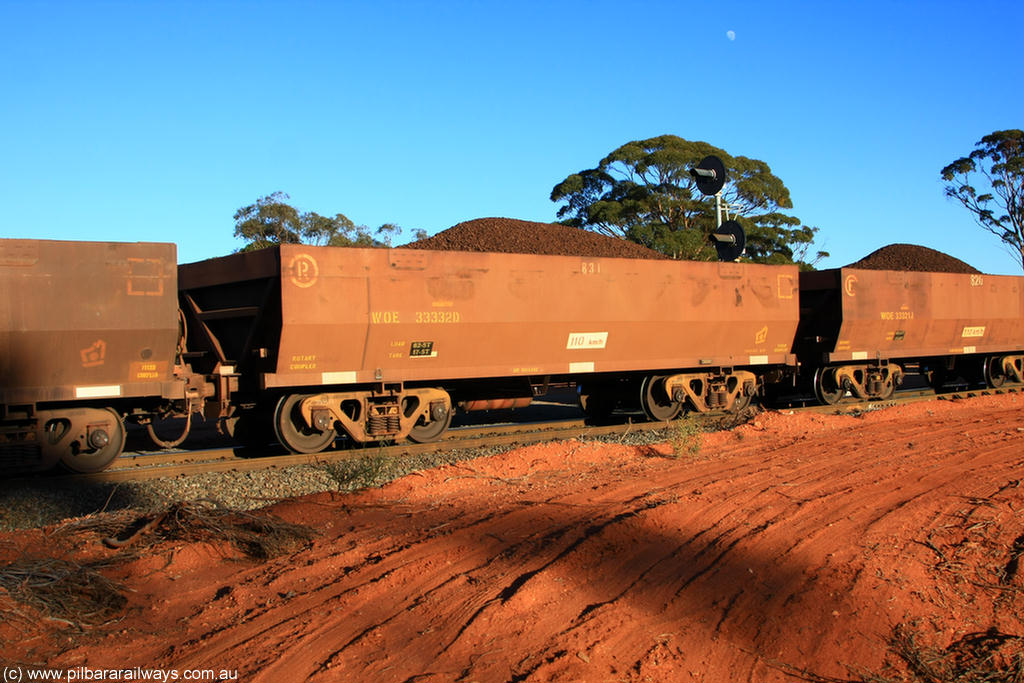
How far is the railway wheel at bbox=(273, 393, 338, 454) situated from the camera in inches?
430

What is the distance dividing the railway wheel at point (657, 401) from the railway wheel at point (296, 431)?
18.9 ft

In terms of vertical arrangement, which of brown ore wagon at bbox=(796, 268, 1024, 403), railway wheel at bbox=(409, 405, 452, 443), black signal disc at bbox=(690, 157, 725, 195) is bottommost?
railway wheel at bbox=(409, 405, 452, 443)

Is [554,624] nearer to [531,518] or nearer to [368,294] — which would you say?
[531,518]

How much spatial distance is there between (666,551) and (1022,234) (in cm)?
4616

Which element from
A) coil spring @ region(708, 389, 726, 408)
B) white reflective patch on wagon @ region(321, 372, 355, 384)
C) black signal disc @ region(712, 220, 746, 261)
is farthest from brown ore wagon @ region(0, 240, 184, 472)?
black signal disc @ region(712, 220, 746, 261)

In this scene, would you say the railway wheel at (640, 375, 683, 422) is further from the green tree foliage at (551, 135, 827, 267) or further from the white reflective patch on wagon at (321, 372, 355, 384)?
the green tree foliage at (551, 135, 827, 267)

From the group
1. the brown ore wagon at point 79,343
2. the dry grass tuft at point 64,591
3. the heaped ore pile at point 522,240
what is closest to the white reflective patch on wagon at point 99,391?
the brown ore wagon at point 79,343

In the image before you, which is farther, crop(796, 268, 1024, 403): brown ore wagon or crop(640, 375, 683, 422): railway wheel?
crop(796, 268, 1024, 403): brown ore wagon

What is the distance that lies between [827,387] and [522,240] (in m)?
13.2

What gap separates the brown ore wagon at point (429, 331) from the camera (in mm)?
10672

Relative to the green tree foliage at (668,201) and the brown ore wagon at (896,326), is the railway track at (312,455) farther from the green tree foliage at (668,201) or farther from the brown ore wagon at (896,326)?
the green tree foliage at (668,201)

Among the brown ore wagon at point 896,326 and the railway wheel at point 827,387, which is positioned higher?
the brown ore wagon at point 896,326

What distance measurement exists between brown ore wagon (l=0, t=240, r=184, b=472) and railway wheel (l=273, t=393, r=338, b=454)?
4.55 ft

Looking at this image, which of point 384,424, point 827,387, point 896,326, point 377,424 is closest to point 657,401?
point 827,387
